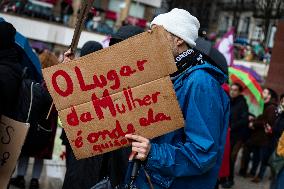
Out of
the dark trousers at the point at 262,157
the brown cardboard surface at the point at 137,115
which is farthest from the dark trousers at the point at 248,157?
the brown cardboard surface at the point at 137,115

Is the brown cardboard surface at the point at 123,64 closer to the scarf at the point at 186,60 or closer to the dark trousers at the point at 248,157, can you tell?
the scarf at the point at 186,60

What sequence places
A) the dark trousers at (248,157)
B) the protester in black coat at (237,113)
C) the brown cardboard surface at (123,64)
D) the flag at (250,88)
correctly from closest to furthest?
the brown cardboard surface at (123,64) → the protester in black coat at (237,113) → the flag at (250,88) → the dark trousers at (248,157)

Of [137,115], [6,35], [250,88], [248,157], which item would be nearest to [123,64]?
[137,115]

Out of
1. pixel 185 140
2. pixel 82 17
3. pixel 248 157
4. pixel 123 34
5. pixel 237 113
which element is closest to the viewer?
pixel 185 140

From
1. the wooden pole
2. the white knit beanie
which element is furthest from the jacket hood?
the wooden pole

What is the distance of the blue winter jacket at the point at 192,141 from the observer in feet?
8.92

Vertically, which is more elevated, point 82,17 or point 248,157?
point 82,17

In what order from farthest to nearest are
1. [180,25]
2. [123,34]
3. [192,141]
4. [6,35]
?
1. [123,34]
2. [6,35]
3. [180,25]
4. [192,141]

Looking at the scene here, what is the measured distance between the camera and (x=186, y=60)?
9.59ft

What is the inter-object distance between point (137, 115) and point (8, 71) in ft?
4.91

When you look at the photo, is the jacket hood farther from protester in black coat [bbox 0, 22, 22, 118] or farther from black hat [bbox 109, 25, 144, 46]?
protester in black coat [bbox 0, 22, 22, 118]

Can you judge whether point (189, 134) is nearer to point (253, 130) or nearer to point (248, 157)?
point (253, 130)

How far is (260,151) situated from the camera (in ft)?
34.3

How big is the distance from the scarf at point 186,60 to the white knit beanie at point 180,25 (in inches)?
3.0
